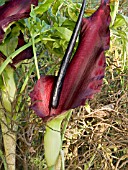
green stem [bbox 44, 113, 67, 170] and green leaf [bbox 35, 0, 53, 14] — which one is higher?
green leaf [bbox 35, 0, 53, 14]

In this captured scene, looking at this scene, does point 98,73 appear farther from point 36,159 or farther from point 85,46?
point 36,159

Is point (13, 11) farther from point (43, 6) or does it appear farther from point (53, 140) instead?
point (53, 140)

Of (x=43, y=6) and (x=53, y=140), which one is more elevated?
(x=43, y=6)

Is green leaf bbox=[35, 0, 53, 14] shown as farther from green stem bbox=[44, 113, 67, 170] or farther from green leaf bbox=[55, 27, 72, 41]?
green stem bbox=[44, 113, 67, 170]

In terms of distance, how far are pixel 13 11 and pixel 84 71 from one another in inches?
5.2

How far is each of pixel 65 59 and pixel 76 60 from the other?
2 cm

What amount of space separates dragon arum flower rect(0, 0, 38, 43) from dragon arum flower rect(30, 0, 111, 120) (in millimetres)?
80

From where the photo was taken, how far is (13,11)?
1.45 ft

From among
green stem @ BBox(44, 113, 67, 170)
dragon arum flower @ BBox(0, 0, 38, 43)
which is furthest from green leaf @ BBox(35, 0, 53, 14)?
green stem @ BBox(44, 113, 67, 170)

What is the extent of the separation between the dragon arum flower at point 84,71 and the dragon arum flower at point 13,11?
0.26ft

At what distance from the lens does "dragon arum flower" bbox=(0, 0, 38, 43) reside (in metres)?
0.42

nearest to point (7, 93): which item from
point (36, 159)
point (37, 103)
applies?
point (37, 103)

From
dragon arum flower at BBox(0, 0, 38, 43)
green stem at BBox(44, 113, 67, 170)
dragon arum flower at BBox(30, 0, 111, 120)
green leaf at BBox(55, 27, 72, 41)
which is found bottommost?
green stem at BBox(44, 113, 67, 170)

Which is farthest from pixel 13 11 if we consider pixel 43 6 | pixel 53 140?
pixel 53 140
